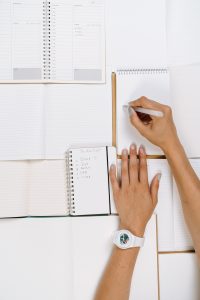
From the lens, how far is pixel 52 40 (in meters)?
1.05

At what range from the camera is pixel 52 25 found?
1047 millimetres

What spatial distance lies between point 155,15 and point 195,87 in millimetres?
260

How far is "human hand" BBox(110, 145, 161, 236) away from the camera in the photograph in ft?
3.24

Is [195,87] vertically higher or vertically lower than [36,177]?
higher

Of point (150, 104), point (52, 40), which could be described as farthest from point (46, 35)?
point (150, 104)

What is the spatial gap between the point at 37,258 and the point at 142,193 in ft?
1.21

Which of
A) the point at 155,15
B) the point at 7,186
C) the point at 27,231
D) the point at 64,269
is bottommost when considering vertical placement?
the point at 64,269

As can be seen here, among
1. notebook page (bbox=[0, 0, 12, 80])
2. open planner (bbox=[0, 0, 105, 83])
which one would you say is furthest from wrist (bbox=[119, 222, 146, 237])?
notebook page (bbox=[0, 0, 12, 80])

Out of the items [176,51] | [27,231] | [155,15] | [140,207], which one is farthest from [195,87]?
[27,231]

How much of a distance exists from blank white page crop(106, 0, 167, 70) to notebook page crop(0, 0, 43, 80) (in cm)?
22

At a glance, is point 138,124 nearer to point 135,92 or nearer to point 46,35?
point 135,92

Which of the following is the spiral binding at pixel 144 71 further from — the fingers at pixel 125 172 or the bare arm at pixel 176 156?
the fingers at pixel 125 172

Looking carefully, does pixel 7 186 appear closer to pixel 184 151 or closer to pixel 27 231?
pixel 27 231

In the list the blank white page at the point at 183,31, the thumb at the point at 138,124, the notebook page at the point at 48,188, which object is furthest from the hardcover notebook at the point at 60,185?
the blank white page at the point at 183,31
